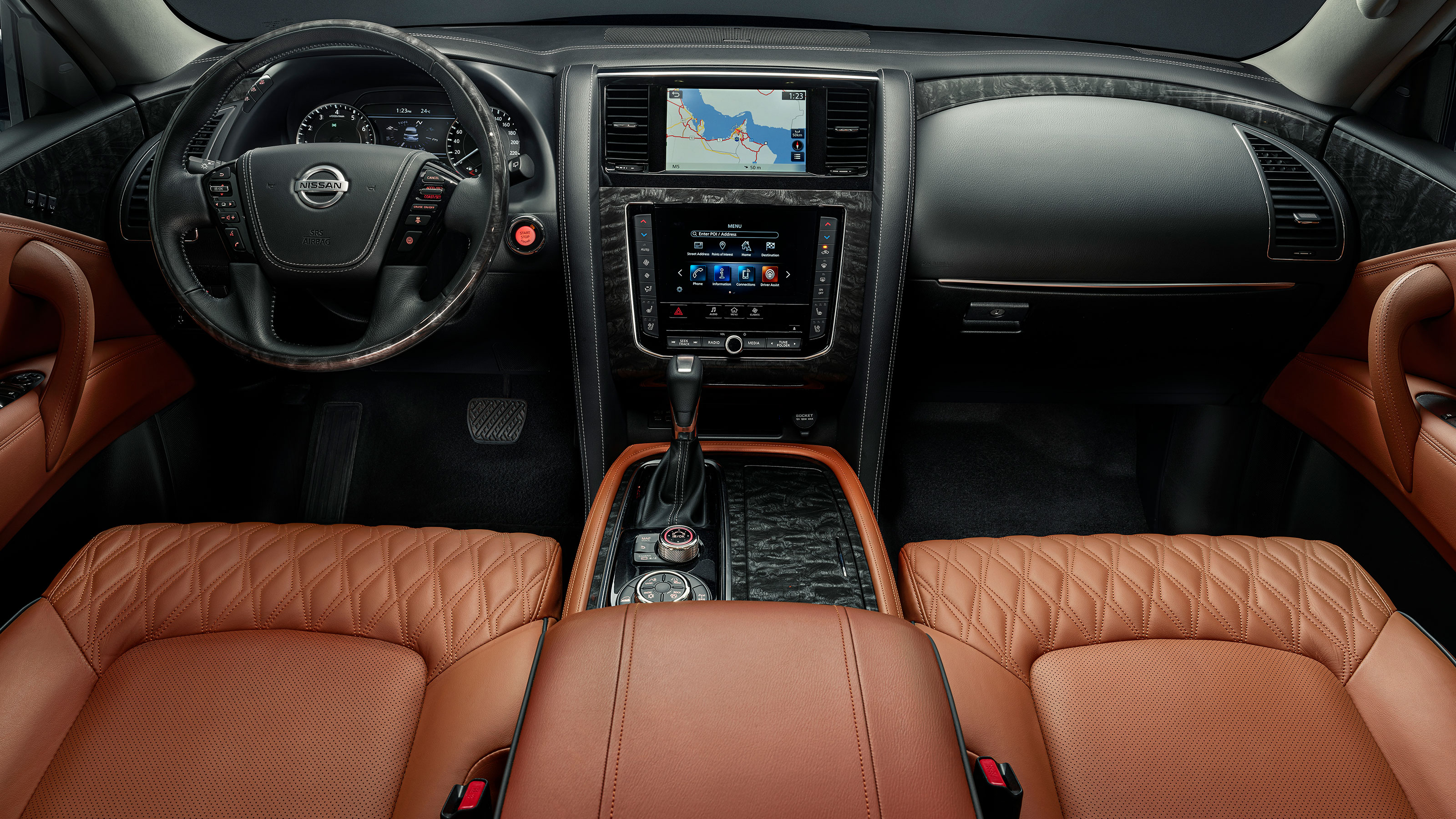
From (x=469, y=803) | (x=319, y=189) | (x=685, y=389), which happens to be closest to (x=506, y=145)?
(x=319, y=189)

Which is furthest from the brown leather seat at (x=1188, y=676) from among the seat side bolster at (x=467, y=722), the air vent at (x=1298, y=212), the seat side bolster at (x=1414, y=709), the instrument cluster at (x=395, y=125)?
the instrument cluster at (x=395, y=125)

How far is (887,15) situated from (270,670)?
2.10 m

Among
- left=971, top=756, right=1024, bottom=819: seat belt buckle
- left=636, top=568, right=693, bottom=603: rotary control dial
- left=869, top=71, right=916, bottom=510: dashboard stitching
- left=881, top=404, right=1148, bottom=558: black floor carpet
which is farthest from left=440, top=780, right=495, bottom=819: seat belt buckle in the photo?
left=881, top=404, right=1148, bottom=558: black floor carpet

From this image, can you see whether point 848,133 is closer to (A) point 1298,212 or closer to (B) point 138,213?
(A) point 1298,212

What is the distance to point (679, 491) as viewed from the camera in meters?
1.39

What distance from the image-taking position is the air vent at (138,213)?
1558mm

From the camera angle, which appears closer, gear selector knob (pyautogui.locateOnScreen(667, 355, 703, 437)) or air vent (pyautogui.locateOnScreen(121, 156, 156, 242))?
gear selector knob (pyautogui.locateOnScreen(667, 355, 703, 437))

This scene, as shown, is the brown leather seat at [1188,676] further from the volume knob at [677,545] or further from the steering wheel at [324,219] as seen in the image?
the steering wheel at [324,219]

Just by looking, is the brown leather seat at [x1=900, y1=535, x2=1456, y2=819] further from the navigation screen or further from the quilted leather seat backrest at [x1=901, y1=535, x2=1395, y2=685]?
the navigation screen

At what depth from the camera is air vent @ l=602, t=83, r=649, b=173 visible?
147 cm

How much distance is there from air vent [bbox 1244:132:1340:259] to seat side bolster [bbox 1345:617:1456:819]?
882mm

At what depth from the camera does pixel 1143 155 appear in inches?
62.7

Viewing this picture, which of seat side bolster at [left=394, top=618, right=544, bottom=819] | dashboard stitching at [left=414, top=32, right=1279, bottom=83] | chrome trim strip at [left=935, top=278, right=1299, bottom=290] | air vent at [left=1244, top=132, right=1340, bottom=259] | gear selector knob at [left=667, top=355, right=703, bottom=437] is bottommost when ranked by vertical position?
seat side bolster at [left=394, top=618, right=544, bottom=819]

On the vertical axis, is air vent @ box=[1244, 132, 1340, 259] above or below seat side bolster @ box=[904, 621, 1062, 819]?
above
